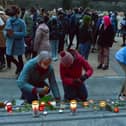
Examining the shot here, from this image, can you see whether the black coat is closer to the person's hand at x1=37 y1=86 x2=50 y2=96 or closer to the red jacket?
the red jacket

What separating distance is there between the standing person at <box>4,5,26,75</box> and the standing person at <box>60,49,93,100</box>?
3754 millimetres

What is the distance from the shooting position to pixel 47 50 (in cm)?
1105

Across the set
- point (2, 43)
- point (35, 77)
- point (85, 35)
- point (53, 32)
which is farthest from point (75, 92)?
point (53, 32)

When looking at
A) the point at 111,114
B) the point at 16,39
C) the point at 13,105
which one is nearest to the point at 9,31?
the point at 16,39

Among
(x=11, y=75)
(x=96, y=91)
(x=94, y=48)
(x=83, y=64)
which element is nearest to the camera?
(x=83, y=64)

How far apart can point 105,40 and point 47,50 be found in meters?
1.85

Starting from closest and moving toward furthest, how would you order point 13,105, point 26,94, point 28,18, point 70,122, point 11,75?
point 70,122 → point 13,105 → point 26,94 → point 11,75 → point 28,18

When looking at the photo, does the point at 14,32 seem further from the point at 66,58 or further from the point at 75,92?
the point at 66,58

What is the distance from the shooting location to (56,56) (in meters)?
13.4

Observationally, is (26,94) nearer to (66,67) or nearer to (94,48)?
(66,67)

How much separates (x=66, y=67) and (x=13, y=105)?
1546mm

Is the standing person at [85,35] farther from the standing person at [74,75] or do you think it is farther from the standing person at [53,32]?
the standing person at [74,75]

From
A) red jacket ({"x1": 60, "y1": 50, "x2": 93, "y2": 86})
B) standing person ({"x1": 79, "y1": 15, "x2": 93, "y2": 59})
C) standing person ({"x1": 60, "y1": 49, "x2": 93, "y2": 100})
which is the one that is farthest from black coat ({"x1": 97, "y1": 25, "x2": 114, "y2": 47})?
red jacket ({"x1": 60, "y1": 50, "x2": 93, "y2": 86})

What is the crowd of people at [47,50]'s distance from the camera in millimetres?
6285
